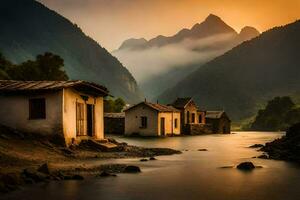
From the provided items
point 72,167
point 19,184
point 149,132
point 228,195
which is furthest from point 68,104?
point 149,132

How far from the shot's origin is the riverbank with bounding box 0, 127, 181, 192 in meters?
17.4

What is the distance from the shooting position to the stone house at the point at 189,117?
74750 millimetres

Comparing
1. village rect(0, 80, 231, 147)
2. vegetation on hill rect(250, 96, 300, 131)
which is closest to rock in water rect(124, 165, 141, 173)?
village rect(0, 80, 231, 147)

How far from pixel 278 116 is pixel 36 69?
270ft

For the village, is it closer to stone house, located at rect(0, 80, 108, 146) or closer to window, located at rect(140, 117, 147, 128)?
stone house, located at rect(0, 80, 108, 146)

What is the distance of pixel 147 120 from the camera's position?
63.4 metres

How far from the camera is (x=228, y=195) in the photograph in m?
15.2

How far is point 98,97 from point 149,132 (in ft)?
94.6

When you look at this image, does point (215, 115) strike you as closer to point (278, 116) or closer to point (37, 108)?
point (278, 116)

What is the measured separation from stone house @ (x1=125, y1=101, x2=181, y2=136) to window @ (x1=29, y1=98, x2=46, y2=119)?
34055 millimetres

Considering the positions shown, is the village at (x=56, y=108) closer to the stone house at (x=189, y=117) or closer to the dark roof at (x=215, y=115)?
the stone house at (x=189, y=117)

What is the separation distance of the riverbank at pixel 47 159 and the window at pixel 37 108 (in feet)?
5.15

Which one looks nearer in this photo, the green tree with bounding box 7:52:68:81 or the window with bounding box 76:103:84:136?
the window with bounding box 76:103:84:136

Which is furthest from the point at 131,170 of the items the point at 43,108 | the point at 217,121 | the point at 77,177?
the point at 217,121
